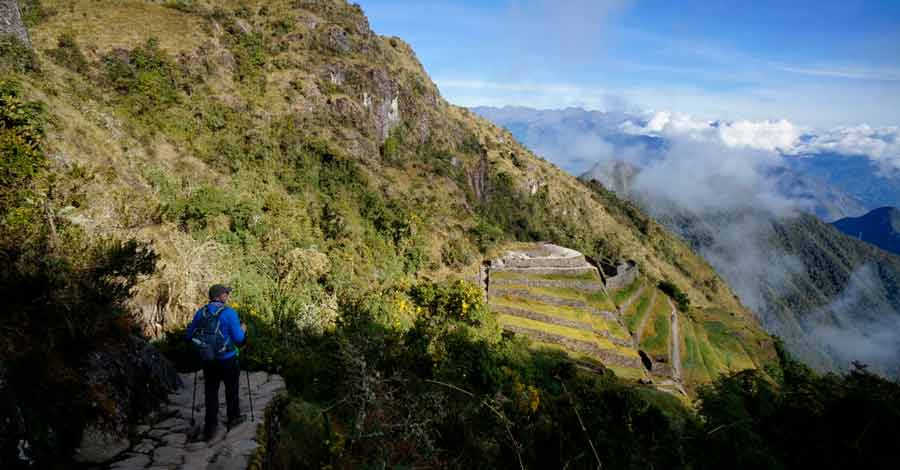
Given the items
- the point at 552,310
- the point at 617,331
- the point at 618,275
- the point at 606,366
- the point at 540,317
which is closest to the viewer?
the point at 606,366

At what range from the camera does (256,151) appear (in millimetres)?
27672

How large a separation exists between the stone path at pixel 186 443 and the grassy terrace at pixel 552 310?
2490 cm

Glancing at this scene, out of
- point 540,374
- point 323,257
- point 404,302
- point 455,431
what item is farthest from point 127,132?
point 540,374

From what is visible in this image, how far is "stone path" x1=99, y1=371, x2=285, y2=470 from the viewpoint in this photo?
4836 millimetres

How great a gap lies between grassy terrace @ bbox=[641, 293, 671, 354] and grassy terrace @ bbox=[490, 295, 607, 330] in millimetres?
4470

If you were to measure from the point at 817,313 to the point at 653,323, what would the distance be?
223 metres

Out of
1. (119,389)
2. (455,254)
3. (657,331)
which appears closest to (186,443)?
(119,389)

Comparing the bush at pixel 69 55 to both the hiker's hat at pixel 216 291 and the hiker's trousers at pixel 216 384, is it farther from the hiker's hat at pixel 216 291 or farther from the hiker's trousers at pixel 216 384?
the hiker's trousers at pixel 216 384

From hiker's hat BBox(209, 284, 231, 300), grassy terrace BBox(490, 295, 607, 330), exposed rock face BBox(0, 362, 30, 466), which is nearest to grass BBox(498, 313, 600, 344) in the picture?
grassy terrace BBox(490, 295, 607, 330)

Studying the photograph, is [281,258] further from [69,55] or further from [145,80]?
[69,55]

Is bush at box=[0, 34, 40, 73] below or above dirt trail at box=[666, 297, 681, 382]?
above

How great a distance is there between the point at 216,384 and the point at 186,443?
0.77 meters

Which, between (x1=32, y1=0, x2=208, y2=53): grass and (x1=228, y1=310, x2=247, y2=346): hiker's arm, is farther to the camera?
(x1=32, y1=0, x2=208, y2=53): grass

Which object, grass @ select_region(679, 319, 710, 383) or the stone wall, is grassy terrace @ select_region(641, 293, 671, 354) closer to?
grass @ select_region(679, 319, 710, 383)
